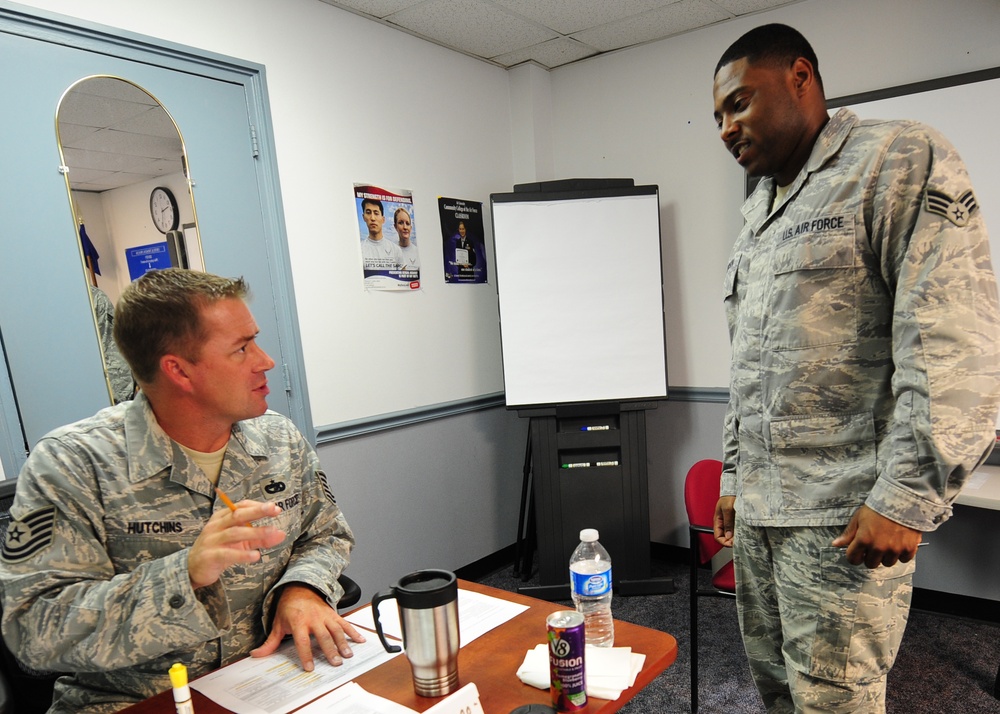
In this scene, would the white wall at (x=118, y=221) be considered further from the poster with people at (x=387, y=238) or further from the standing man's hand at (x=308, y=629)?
the standing man's hand at (x=308, y=629)

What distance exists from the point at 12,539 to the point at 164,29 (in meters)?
1.74

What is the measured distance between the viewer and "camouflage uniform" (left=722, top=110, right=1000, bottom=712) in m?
1.04

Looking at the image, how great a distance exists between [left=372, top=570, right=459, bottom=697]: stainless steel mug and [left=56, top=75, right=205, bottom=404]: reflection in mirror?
4.58 ft

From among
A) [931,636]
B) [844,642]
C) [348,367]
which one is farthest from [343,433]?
[931,636]

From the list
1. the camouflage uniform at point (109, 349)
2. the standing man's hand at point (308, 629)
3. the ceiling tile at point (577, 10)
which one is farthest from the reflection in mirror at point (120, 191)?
the ceiling tile at point (577, 10)

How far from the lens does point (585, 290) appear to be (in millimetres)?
2920

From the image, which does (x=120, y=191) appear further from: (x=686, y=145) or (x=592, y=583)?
(x=686, y=145)

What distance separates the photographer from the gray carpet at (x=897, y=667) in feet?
6.68

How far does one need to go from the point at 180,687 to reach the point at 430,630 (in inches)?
12.4

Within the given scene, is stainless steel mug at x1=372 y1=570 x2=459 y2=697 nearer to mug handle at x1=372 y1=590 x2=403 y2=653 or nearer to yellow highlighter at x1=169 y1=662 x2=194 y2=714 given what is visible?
mug handle at x1=372 y1=590 x2=403 y2=653

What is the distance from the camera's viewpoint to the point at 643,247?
292cm

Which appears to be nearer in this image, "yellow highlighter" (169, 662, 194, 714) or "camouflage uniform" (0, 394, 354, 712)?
"yellow highlighter" (169, 662, 194, 714)

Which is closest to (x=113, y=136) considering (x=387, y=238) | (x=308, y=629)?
(x=387, y=238)

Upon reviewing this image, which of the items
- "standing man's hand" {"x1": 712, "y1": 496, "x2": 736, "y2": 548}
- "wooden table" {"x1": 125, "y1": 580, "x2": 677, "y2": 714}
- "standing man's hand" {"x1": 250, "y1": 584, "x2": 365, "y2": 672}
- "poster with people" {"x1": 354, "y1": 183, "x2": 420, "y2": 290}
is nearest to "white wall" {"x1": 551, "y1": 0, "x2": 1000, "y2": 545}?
"poster with people" {"x1": 354, "y1": 183, "x2": 420, "y2": 290}
